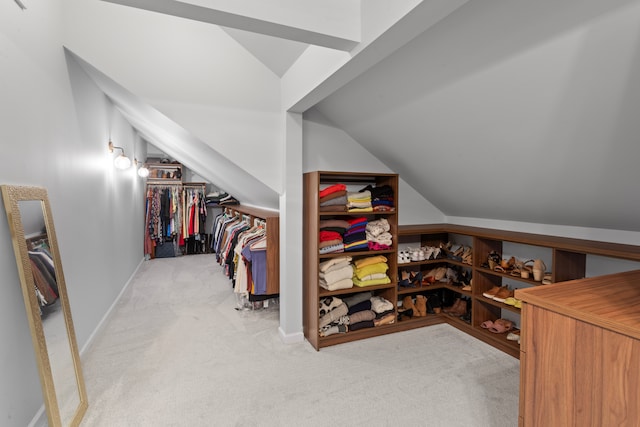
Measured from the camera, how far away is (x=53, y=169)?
2.17m

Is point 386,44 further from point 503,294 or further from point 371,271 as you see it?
point 503,294

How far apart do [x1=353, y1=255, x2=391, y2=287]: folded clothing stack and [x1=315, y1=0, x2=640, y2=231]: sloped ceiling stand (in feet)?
3.23

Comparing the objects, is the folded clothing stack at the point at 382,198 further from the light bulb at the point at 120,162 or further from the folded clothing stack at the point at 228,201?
the folded clothing stack at the point at 228,201

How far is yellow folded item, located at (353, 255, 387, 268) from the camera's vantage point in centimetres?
305

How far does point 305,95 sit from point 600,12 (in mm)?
1710

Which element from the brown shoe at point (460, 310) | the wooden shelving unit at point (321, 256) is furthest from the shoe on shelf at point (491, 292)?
the wooden shelving unit at point (321, 256)

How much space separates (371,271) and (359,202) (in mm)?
669

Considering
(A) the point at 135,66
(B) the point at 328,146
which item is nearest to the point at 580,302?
(B) the point at 328,146

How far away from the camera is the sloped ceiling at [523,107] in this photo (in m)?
1.34

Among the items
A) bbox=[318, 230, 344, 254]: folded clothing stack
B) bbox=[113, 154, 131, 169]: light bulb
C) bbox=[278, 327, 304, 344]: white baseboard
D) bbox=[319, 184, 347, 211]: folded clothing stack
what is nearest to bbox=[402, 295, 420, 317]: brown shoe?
bbox=[318, 230, 344, 254]: folded clothing stack

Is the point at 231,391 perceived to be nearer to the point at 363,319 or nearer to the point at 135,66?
the point at 363,319

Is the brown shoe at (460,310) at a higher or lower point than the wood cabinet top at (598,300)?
lower

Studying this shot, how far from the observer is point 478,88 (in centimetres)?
183

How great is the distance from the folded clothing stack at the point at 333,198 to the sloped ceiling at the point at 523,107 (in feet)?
2.03
